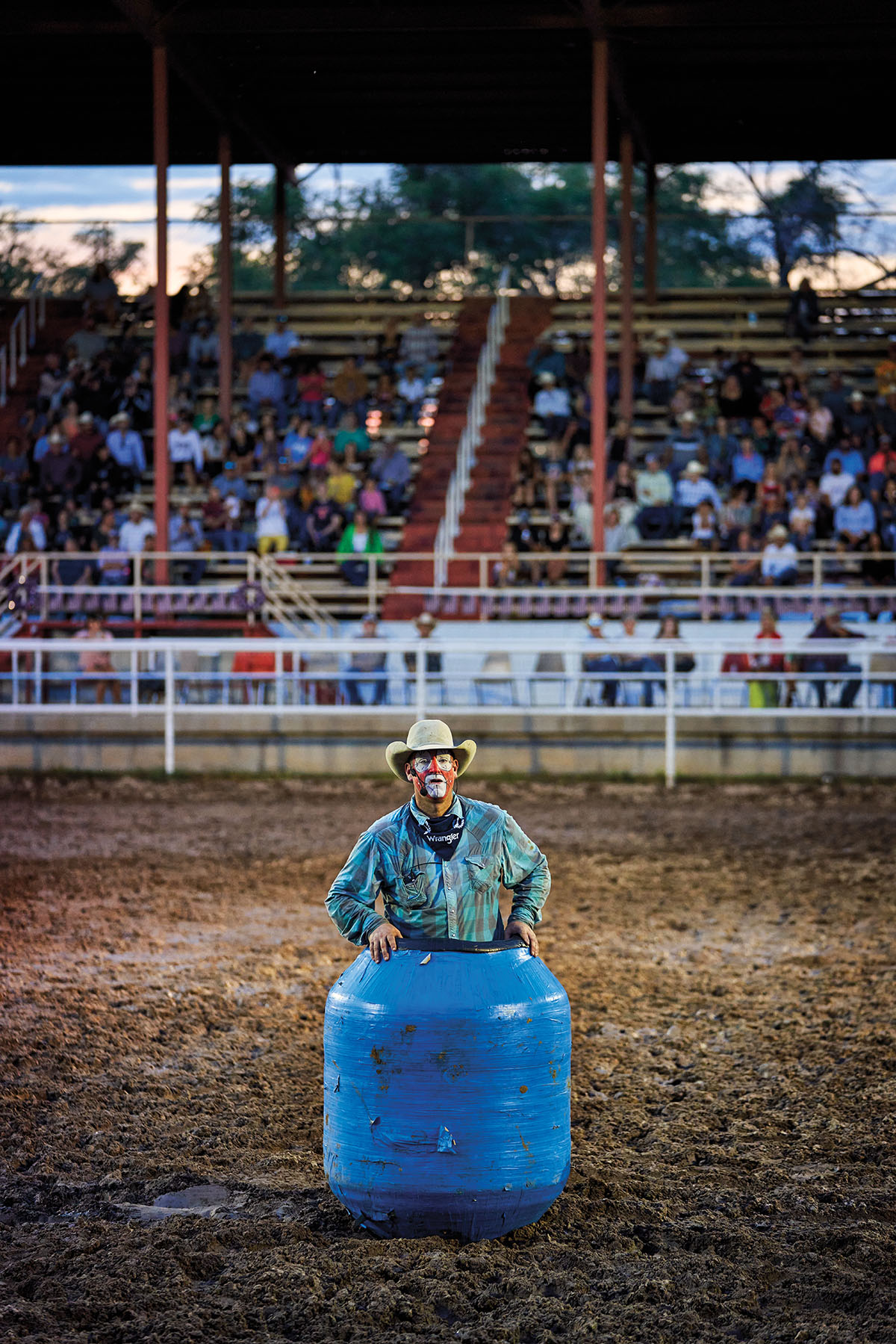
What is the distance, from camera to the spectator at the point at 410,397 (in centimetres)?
2564

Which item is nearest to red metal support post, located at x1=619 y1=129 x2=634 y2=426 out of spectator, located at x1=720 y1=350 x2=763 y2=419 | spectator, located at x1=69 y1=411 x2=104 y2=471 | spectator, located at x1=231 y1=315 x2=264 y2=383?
spectator, located at x1=720 y1=350 x2=763 y2=419

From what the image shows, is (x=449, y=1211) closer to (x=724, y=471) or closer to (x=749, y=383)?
(x=724, y=471)

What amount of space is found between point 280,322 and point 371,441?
4806 millimetres

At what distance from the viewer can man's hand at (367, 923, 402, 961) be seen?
471cm

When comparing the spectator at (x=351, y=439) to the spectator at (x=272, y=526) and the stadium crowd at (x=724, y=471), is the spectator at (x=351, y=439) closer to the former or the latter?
the spectator at (x=272, y=526)

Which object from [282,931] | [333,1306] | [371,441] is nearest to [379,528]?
[371,441]

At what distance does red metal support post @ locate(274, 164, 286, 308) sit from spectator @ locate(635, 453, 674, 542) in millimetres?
9995

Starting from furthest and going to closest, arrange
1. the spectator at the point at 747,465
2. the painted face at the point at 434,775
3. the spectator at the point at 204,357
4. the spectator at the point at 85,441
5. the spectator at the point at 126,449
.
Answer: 1. the spectator at the point at 204,357
2. the spectator at the point at 126,449
3. the spectator at the point at 85,441
4. the spectator at the point at 747,465
5. the painted face at the point at 434,775

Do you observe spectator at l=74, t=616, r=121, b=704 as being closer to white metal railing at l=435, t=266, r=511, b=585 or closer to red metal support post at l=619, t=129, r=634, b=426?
white metal railing at l=435, t=266, r=511, b=585

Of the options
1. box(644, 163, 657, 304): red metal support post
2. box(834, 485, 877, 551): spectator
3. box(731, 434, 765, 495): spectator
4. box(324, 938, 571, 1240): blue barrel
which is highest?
box(644, 163, 657, 304): red metal support post

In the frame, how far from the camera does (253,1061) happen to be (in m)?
6.71

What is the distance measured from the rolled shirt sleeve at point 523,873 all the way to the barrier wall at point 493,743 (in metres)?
10.5

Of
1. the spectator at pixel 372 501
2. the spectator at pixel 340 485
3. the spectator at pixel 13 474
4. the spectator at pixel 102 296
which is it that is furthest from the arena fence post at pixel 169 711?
the spectator at pixel 102 296

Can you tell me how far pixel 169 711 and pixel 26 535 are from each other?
5935 mm
